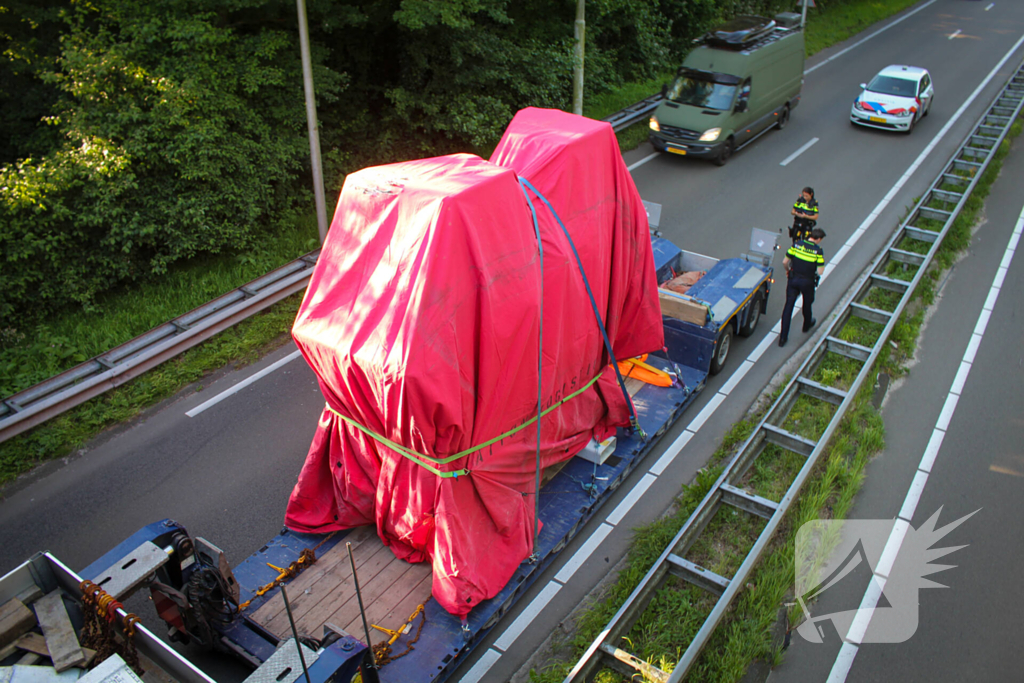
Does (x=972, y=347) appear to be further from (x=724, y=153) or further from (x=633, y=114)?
(x=633, y=114)

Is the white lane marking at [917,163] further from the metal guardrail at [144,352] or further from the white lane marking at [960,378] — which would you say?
the metal guardrail at [144,352]

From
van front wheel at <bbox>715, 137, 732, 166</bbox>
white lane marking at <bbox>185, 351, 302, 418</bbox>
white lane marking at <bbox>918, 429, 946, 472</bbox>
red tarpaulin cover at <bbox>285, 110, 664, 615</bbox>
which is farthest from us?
van front wheel at <bbox>715, 137, 732, 166</bbox>

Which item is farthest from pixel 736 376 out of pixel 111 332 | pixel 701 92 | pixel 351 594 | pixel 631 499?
pixel 111 332

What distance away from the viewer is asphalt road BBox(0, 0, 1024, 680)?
331 inches

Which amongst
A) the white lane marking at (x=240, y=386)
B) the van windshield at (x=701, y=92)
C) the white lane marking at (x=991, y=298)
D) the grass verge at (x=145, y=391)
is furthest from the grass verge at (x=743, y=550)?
the van windshield at (x=701, y=92)

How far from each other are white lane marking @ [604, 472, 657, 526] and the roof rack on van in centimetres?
1311

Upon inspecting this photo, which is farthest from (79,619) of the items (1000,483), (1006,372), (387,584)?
(1006,372)

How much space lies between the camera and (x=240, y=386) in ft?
35.8

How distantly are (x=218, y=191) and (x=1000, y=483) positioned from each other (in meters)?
12.7

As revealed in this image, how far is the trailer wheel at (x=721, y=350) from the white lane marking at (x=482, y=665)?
5421 mm

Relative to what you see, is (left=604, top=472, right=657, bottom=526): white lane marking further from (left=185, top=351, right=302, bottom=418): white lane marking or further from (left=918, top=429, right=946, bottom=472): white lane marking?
(left=185, top=351, right=302, bottom=418): white lane marking

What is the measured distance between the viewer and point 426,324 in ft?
20.0

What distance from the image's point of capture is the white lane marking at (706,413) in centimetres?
1010

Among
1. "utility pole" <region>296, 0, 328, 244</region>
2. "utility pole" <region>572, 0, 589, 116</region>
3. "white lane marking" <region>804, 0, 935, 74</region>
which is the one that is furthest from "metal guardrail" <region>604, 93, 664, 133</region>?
"utility pole" <region>296, 0, 328, 244</region>
